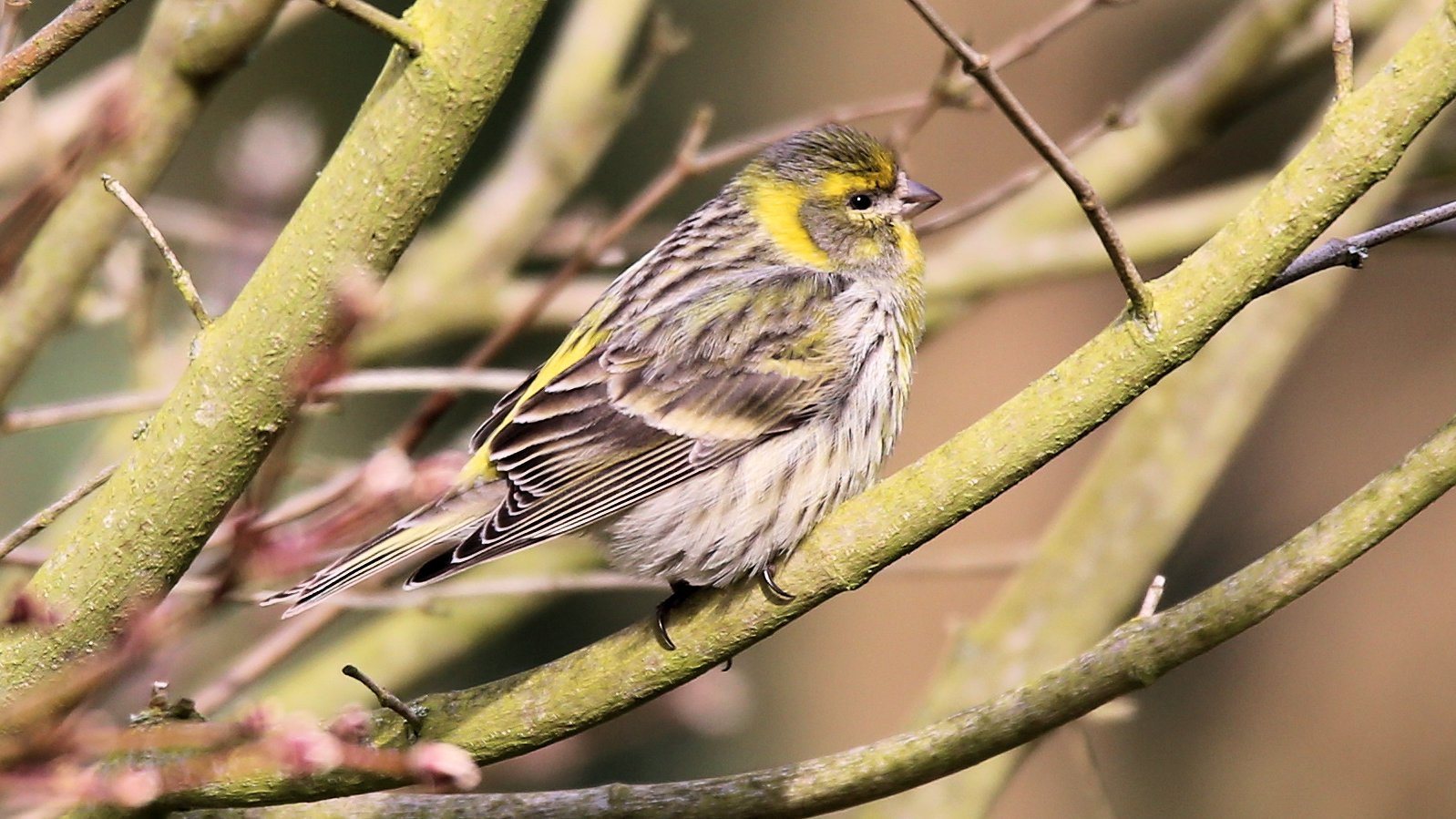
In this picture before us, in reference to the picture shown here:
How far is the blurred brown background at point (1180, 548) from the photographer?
22.2ft

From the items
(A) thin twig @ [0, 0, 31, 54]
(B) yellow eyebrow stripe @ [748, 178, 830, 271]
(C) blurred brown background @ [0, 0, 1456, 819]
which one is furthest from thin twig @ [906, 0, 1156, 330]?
(C) blurred brown background @ [0, 0, 1456, 819]

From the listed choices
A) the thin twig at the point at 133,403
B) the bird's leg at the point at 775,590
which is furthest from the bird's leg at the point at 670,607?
the thin twig at the point at 133,403

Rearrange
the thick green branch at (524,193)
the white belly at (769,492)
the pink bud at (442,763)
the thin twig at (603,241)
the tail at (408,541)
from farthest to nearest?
the thick green branch at (524,193) → the thin twig at (603,241) → the white belly at (769,492) → the tail at (408,541) → the pink bud at (442,763)

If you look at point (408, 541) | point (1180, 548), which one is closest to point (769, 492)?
point (408, 541)

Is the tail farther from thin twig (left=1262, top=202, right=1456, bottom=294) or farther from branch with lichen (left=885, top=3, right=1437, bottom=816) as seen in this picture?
thin twig (left=1262, top=202, right=1456, bottom=294)

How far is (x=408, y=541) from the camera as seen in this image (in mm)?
3258

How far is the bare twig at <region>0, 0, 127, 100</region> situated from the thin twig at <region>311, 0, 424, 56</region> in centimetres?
28

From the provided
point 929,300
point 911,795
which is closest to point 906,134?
point 929,300

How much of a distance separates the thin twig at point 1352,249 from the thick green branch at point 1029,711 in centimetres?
28

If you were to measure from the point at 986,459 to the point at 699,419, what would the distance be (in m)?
1.24

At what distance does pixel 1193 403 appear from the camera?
4023 mm

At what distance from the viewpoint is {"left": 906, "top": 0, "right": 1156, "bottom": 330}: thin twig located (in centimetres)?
212

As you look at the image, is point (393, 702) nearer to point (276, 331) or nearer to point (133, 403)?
point (276, 331)

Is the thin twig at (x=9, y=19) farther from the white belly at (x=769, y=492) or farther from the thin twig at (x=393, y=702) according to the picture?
the white belly at (x=769, y=492)
